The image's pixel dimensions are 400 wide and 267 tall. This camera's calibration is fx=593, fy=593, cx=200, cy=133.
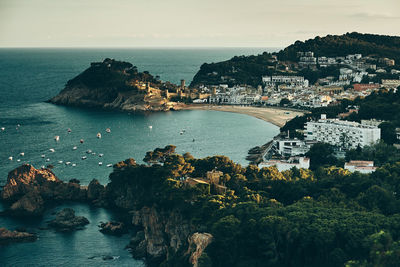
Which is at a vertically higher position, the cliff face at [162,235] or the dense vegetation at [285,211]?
the dense vegetation at [285,211]

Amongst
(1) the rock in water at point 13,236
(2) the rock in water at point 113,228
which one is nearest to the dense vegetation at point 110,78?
(2) the rock in water at point 113,228

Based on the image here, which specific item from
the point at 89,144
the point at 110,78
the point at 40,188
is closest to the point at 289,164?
the point at 40,188

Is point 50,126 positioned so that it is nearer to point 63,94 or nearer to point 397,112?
point 63,94

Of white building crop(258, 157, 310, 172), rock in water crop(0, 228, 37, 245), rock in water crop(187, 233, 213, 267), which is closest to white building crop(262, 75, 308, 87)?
white building crop(258, 157, 310, 172)

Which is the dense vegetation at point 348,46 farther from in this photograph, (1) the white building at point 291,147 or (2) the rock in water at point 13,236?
(2) the rock in water at point 13,236

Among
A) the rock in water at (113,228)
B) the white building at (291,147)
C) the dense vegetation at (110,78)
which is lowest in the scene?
the rock in water at (113,228)

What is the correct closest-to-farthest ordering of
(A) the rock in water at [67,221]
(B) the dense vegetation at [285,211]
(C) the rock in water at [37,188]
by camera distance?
(B) the dense vegetation at [285,211] < (A) the rock in water at [67,221] < (C) the rock in water at [37,188]

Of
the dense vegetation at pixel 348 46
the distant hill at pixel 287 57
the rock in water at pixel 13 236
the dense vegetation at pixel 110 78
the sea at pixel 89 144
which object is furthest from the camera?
the dense vegetation at pixel 348 46

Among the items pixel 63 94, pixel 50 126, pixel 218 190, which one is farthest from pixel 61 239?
pixel 63 94

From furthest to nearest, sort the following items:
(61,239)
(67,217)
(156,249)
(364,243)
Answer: (67,217)
(61,239)
(156,249)
(364,243)
